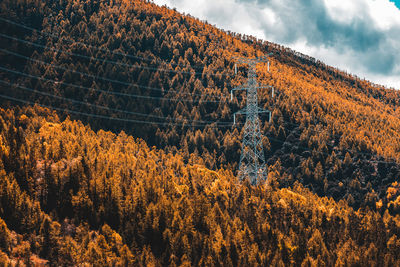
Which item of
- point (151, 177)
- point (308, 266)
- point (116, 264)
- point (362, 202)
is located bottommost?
point (116, 264)

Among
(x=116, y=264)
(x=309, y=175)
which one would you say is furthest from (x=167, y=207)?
(x=309, y=175)

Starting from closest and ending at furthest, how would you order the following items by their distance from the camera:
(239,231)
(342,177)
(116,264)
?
(116,264), (239,231), (342,177)

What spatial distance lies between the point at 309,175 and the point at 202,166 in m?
50.1

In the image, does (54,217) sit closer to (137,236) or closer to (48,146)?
(137,236)

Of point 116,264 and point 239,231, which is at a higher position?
point 239,231

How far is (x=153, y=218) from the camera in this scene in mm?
138000

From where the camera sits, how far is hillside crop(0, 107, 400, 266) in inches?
4646

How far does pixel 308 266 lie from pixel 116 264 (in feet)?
193

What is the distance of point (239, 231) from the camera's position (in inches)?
5507

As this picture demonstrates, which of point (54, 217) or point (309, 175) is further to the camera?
point (309, 175)

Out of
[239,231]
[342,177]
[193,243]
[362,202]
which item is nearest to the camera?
[193,243]

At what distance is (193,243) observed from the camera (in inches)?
5148

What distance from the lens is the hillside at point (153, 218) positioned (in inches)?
4646

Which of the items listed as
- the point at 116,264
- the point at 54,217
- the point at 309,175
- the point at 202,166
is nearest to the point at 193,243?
the point at 116,264
